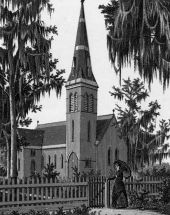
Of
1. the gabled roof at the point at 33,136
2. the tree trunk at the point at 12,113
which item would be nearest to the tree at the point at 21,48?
the tree trunk at the point at 12,113

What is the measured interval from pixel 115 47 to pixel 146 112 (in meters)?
18.3

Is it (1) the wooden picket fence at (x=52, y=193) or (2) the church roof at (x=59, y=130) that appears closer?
(1) the wooden picket fence at (x=52, y=193)

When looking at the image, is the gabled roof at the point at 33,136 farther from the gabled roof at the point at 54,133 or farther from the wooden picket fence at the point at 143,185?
the wooden picket fence at the point at 143,185

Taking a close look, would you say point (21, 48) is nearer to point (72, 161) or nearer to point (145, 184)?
point (145, 184)

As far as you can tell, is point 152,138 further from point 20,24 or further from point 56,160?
point 56,160

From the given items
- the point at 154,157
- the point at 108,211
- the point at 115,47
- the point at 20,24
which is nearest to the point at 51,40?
the point at 20,24

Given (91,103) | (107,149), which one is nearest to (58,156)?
(107,149)

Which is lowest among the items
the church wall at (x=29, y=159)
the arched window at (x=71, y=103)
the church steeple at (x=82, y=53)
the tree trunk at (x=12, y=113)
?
the church wall at (x=29, y=159)

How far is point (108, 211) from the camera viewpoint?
1129 cm

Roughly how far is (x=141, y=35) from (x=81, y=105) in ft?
169

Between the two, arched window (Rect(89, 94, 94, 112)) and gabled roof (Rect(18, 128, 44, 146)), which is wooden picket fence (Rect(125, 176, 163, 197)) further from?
gabled roof (Rect(18, 128, 44, 146))

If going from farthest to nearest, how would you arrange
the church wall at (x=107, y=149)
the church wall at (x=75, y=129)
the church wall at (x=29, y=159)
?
the church wall at (x=29, y=159) < the church wall at (x=75, y=129) < the church wall at (x=107, y=149)

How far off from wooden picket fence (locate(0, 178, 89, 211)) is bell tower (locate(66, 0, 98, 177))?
45.1 metres

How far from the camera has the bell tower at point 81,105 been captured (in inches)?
2419
